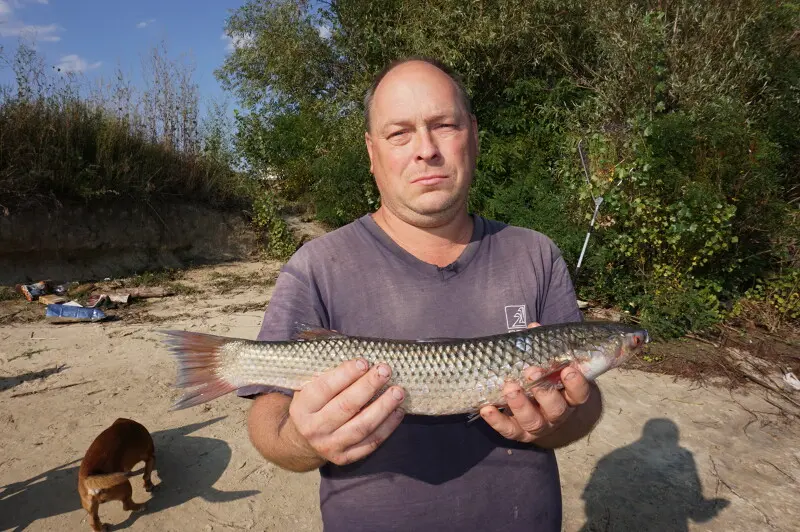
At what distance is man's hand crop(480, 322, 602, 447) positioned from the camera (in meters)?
2.19

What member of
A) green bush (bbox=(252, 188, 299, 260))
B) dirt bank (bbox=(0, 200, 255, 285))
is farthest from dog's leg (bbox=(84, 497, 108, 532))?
green bush (bbox=(252, 188, 299, 260))

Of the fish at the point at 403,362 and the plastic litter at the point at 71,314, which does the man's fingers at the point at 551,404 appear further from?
the plastic litter at the point at 71,314

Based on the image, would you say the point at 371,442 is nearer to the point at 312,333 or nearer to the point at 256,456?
the point at 312,333

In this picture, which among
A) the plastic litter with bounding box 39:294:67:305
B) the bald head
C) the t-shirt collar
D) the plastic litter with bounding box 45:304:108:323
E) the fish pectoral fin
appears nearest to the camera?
the fish pectoral fin

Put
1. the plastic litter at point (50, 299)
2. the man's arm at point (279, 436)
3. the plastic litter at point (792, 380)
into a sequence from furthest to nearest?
the plastic litter at point (50, 299) < the plastic litter at point (792, 380) < the man's arm at point (279, 436)

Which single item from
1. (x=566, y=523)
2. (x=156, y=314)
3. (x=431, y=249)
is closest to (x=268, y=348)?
(x=431, y=249)

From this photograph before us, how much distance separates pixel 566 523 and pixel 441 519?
10.8ft

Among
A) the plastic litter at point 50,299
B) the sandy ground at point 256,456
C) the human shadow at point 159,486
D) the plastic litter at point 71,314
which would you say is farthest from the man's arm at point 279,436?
the plastic litter at point 50,299

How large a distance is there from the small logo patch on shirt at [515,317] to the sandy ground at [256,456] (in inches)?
132

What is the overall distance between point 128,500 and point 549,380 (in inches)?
182

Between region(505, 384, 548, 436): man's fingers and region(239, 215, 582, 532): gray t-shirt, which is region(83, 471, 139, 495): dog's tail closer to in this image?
region(239, 215, 582, 532): gray t-shirt

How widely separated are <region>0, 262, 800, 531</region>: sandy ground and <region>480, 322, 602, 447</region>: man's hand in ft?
10.2

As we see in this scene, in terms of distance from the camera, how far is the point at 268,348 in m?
2.40

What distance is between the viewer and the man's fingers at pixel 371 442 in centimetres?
205
